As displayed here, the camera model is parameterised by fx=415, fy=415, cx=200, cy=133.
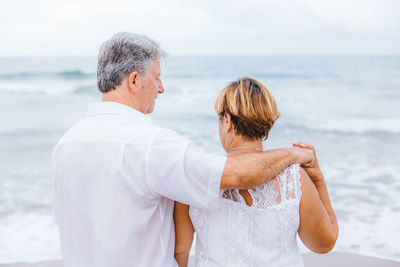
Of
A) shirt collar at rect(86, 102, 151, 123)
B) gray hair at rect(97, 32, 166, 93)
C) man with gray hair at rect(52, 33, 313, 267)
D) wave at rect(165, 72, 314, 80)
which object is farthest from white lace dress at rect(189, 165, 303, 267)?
wave at rect(165, 72, 314, 80)

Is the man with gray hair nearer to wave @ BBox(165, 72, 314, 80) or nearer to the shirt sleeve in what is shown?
the shirt sleeve

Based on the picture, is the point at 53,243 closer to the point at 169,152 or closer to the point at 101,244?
the point at 101,244

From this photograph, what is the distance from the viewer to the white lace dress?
1725mm

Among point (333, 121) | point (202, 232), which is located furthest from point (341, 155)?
point (202, 232)

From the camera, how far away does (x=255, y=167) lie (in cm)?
160

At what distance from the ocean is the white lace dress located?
2.39 ft

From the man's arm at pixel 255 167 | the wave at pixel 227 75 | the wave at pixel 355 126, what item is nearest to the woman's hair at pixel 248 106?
the man's arm at pixel 255 167

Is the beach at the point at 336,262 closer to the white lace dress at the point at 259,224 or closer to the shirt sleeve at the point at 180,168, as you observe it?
the white lace dress at the point at 259,224

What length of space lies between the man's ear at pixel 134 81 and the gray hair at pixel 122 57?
0.6 inches

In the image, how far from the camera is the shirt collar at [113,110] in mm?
1671

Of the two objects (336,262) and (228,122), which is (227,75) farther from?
(228,122)

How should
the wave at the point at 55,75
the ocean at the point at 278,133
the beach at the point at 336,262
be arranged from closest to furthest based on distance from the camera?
1. the beach at the point at 336,262
2. the ocean at the point at 278,133
3. the wave at the point at 55,75

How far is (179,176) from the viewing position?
4.95 ft

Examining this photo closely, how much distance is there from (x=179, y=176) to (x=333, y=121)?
478 inches
